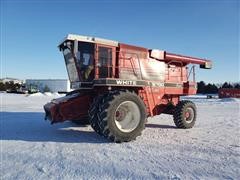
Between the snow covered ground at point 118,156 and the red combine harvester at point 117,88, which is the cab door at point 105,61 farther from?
the snow covered ground at point 118,156

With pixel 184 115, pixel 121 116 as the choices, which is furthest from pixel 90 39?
pixel 184 115

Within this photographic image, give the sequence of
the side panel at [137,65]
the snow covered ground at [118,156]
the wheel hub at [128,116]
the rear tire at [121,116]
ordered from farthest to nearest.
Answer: the side panel at [137,65], the wheel hub at [128,116], the rear tire at [121,116], the snow covered ground at [118,156]

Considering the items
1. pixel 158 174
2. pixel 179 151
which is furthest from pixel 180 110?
pixel 158 174

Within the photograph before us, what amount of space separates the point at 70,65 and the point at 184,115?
4.57 meters

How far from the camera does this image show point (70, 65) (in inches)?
372

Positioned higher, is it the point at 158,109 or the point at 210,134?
the point at 158,109

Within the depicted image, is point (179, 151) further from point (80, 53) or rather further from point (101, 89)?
point (80, 53)

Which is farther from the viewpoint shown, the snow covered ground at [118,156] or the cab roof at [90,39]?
the cab roof at [90,39]

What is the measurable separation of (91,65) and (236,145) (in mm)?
4740

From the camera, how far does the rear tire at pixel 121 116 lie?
7.26 metres

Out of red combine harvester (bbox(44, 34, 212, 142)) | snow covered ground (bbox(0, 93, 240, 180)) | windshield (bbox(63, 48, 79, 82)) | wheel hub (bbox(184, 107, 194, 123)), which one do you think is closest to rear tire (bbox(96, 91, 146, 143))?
red combine harvester (bbox(44, 34, 212, 142))

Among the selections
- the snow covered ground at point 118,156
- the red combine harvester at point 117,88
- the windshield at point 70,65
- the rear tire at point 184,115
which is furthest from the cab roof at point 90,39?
the rear tire at point 184,115

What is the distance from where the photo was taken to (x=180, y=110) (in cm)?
1023

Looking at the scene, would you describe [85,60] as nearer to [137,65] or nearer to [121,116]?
[137,65]
